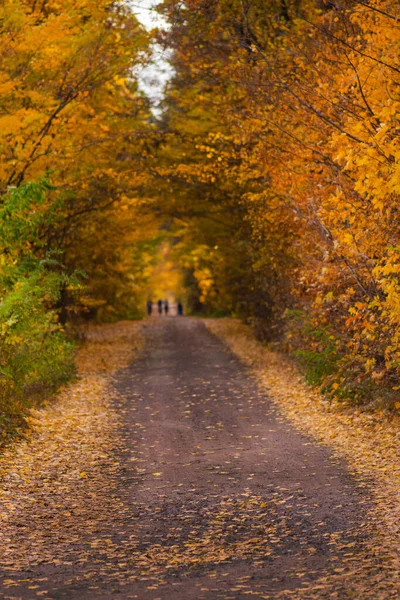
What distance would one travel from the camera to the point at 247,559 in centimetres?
596

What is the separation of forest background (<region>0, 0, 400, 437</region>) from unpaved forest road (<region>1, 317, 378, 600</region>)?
175 cm

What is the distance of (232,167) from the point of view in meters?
18.7

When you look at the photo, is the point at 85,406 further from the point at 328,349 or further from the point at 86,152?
the point at 86,152

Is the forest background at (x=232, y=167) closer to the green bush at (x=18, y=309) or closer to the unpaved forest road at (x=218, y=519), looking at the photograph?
the green bush at (x=18, y=309)

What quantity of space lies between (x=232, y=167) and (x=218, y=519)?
1257 centimetres

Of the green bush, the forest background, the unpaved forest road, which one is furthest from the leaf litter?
the green bush

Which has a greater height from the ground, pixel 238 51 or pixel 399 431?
pixel 238 51

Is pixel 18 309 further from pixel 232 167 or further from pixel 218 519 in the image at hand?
pixel 232 167

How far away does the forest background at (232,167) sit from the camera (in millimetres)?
10039

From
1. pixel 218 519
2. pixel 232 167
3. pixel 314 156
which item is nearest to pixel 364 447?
pixel 218 519

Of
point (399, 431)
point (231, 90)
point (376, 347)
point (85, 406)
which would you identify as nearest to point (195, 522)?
point (399, 431)

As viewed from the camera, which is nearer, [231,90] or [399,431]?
[399,431]

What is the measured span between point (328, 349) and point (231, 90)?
23.0 ft

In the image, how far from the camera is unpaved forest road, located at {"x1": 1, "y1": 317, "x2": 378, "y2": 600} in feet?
17.9
